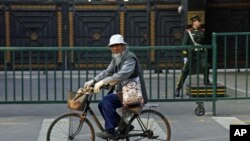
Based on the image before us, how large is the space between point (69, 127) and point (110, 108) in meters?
0.63

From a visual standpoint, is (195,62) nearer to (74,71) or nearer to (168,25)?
(74,71)

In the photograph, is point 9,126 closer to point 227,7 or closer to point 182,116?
point 182,116

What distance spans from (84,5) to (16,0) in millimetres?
2148

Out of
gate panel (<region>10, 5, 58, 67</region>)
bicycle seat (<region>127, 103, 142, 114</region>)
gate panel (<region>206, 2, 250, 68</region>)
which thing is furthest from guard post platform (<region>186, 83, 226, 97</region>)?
gate panel (<region>10, 5, 58, 67</region>)

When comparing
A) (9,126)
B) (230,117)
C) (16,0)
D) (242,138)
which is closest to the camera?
(242,138)

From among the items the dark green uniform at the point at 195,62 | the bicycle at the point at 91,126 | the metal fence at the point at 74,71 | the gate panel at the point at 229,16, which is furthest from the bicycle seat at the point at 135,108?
the gate panel at the point at 229,16

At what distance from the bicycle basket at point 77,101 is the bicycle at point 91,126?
0.04 m

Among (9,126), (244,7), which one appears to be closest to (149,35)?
(244,7)

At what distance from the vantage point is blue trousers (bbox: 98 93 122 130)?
7.96m

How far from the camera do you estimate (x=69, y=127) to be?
8086mm

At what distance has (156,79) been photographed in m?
11.2

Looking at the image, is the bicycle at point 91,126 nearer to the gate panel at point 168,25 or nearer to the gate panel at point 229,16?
the gate panel at point 168,25

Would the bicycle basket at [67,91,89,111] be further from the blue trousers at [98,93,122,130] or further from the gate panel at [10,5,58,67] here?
the gate panel at [10,5,58,67]

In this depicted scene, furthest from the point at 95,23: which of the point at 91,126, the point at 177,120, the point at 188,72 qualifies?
the point at 91,126
